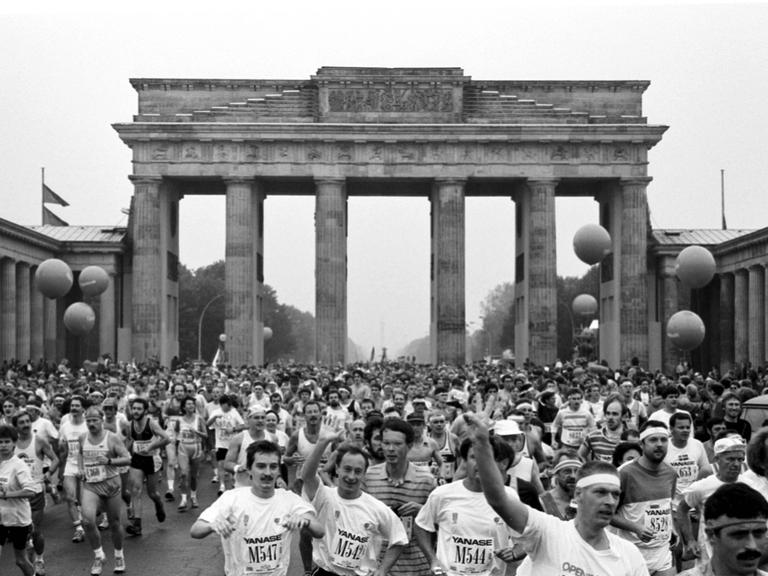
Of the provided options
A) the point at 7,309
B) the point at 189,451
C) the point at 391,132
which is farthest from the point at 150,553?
the point at 391,132

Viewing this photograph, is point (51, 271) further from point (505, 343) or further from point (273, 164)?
point (505, 343)

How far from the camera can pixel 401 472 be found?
10.5 metres

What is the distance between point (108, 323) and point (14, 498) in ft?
194

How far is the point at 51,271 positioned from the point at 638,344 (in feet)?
130

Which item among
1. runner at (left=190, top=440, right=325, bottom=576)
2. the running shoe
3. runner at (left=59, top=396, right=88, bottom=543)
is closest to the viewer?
runner at (left=190, top=440, right=325, bottom=576)

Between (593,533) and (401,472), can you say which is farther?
(401,472)

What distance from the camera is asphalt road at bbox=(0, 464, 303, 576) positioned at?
1512 cm

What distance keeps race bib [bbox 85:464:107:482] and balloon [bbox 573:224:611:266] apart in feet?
66.3

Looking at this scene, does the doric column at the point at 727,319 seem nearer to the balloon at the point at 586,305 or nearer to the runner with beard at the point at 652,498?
the balloon at the point at 586,305

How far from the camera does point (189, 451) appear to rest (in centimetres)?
2145

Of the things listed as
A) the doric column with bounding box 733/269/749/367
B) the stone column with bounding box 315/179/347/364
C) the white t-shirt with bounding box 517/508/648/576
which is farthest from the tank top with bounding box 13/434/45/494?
the doric column with bounding box 733/269/749/367

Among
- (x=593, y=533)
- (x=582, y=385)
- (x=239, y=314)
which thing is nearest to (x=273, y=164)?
(x=239, y=314)

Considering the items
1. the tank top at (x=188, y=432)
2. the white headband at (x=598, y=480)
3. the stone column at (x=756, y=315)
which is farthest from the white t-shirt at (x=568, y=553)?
the stone column at (x=756, y=315)

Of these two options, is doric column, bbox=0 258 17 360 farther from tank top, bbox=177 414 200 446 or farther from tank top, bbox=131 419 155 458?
tank top, bbox=131 419 155 458
